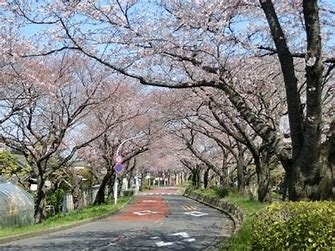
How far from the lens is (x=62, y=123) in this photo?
958 inches

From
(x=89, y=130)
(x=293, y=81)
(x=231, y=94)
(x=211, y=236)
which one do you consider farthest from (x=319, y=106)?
(x=89, y=130)

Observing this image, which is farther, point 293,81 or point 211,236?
point 211,236

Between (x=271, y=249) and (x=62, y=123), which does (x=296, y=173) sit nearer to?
(x=271, y=249)

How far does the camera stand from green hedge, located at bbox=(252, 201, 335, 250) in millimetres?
6172

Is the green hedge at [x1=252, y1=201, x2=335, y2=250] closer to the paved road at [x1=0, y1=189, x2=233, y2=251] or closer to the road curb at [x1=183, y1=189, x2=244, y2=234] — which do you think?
the paved road at [x1=0, y1=189, x2=233, y2=251]

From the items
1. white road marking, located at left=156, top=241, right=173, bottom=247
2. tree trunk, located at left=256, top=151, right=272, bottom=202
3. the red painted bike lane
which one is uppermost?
tree trunk, located at left=256, top=151, right=272, bottom=202

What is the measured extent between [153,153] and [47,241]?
44.1 metres

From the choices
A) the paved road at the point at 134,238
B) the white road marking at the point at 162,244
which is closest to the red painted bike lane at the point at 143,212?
the paved road at the point at 134,238

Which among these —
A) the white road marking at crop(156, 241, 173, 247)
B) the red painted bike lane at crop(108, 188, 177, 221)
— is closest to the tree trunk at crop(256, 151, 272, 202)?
the red painted bike lane at crop(108, 188, 177, 221)

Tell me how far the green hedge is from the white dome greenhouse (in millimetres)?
16115

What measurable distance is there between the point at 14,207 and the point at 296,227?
18393 mm

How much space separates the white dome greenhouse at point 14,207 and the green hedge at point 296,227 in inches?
634

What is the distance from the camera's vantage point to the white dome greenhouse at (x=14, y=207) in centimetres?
2177

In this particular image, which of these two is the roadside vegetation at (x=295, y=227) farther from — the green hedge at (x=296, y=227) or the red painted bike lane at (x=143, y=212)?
the red painted bike lane at (x=143, y=212)
